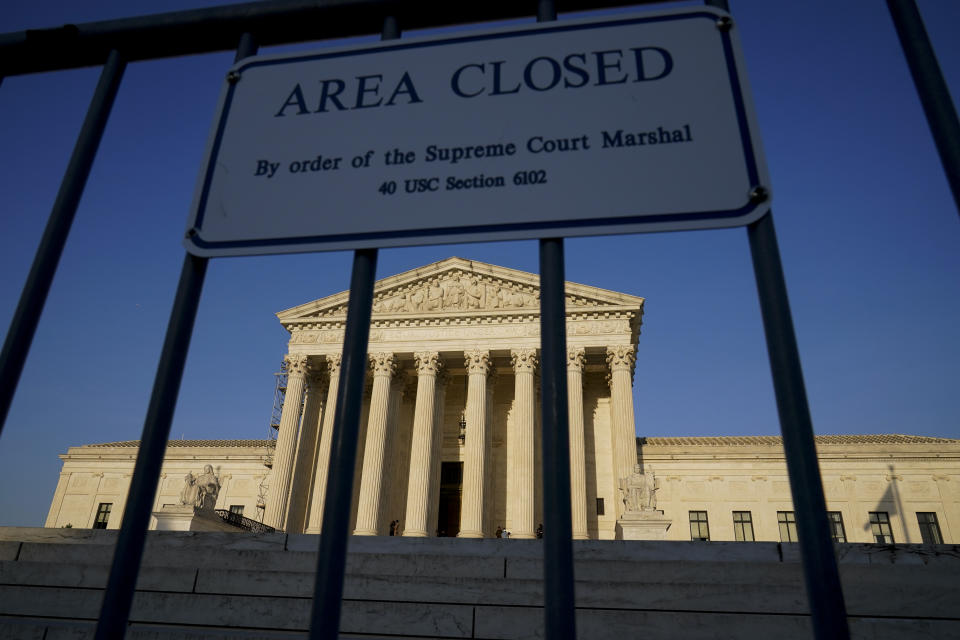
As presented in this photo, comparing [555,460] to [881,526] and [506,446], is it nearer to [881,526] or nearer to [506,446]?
[506,446]

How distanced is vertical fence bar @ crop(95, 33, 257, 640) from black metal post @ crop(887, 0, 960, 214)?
265 centimetres

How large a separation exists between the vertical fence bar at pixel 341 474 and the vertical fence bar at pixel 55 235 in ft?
4.30

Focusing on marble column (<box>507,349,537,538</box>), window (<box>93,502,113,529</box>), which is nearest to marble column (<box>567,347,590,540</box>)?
marble column (<box>507,349,537,538</box>)

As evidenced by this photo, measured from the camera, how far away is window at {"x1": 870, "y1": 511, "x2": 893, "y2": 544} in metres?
40.0

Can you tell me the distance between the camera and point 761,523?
40.1 meters

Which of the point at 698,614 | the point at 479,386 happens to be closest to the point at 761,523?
the point at 479,386

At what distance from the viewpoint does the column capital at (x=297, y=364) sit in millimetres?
37594

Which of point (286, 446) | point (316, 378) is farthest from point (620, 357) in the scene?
point (286, 446)

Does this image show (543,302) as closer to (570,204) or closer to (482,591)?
(570,204)

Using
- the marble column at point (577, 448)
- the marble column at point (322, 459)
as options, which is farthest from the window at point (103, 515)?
the marble column at point (577, 448)

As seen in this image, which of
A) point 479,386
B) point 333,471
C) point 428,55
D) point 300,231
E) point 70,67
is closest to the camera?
point 333,471

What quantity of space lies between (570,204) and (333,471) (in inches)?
47.8

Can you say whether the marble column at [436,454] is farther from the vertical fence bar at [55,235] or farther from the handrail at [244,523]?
the vertical fence bar at [55,235]

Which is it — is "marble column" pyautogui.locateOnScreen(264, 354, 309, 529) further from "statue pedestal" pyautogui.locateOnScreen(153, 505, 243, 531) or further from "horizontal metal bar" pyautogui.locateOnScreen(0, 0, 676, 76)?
"horizontal metal bar" pyautogui.locateOnScreen(0, 0, 676, 76)
